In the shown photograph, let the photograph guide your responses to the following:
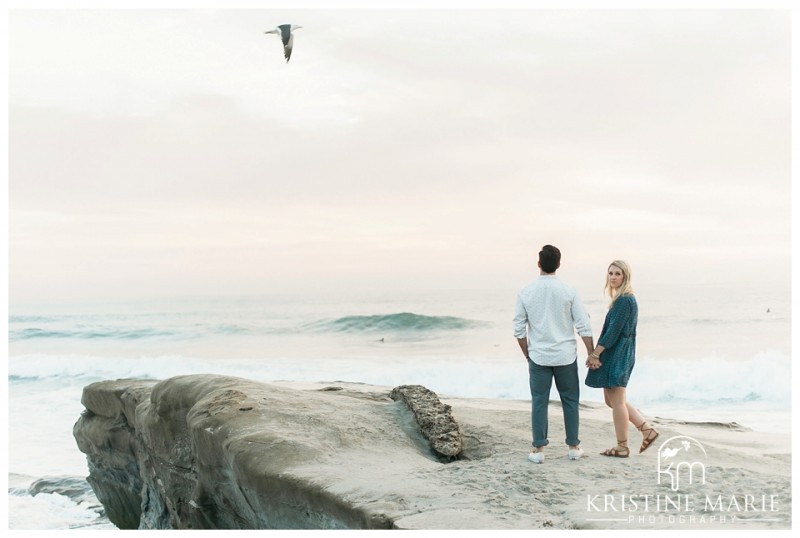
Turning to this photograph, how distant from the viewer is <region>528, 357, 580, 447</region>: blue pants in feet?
17.2

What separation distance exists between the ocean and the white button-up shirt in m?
0.95

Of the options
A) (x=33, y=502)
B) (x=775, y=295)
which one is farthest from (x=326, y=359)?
(x=775, y=295)

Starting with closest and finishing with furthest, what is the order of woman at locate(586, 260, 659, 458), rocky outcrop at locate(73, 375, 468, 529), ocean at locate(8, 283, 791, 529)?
rocky outcrop at locate(73, 375, 468, 529), woman at locate(586, 260, 659, 458), ocean at locate(8, 283, 791, 529)

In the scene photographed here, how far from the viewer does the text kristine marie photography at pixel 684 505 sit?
12.8ft

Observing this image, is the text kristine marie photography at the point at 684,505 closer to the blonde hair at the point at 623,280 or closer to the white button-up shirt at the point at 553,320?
the white button-up shirt at the point at 553,320

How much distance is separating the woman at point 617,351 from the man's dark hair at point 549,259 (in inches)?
15.8

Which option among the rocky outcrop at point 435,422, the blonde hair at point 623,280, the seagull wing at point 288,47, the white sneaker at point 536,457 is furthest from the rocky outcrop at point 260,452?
the seagull wing at point 288,47

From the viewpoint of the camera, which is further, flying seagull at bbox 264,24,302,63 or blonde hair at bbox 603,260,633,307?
flying seagull at bbox 264,24,302,63

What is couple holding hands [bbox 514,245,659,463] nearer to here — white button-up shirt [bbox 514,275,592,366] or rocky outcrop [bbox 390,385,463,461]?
white button-up shirt [bbox 514,275,592,366]

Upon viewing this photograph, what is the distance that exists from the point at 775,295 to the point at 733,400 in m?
24.2

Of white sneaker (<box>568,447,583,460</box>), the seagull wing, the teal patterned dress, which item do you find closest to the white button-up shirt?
the teal patterned dress

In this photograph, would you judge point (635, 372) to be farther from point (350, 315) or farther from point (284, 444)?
point (350, 315)

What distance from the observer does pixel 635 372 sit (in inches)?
701

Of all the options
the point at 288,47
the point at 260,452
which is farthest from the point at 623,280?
the point at 288,47
